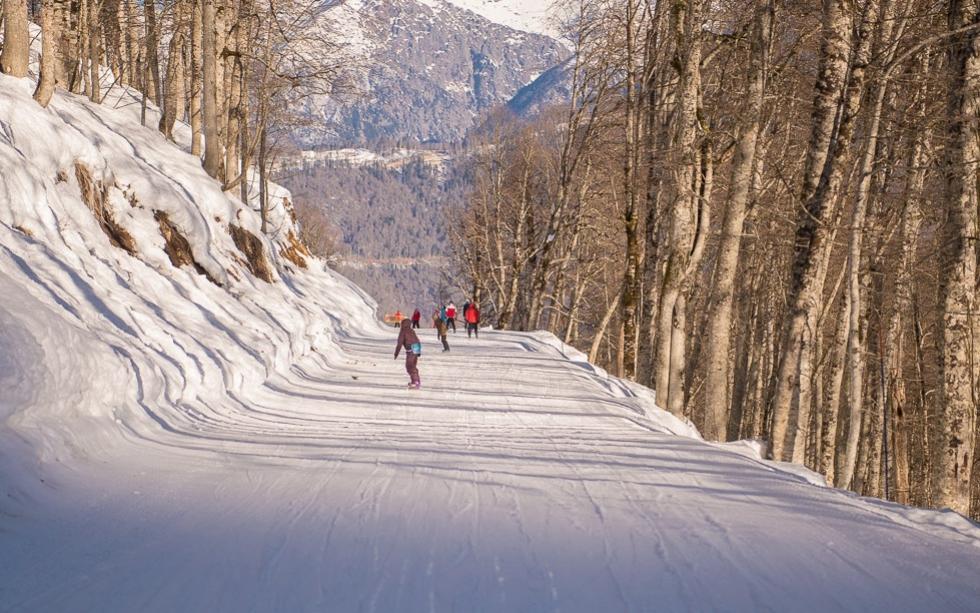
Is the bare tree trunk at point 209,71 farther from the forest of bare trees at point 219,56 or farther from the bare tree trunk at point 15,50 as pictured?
the bare tree trunk at point 15,50

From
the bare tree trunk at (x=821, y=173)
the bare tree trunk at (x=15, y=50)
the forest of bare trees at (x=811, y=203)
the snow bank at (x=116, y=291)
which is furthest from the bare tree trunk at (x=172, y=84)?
the bare tree trunk at (x=821, y=173)

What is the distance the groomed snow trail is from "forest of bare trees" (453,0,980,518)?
4.20 meters

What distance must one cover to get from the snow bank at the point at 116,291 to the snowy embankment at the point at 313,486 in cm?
5

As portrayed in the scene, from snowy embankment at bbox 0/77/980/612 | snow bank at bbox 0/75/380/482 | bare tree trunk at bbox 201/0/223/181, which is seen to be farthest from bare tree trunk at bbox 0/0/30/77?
bare tree trunk at bbox 201/0/223/181

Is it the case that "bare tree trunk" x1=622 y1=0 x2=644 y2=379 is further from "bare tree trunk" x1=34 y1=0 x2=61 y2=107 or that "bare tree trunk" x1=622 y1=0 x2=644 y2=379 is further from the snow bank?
"bare tree trunk" x1=34 y1=0 x2=61 y2=107

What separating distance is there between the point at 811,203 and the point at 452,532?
9.10m

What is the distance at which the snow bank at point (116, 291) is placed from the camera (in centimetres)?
725

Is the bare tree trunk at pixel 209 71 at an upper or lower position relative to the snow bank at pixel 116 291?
upper

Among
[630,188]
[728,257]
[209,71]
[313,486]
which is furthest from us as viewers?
[630,188]

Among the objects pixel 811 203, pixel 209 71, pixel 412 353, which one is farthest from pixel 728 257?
pixel 209 71

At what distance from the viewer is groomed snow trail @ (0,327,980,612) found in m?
4.57

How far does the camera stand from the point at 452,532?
574cm

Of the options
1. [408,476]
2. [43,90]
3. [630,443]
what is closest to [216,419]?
[408,476]

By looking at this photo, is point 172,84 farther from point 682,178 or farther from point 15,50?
point 682,178
